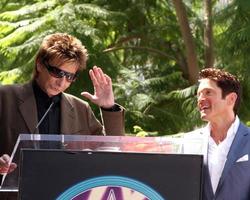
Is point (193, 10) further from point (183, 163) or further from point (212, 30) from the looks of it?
point (183, 163)

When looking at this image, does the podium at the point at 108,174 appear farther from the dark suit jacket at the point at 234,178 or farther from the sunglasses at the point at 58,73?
the sunglasses at the point at 58,73

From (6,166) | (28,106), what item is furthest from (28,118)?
(6,166)

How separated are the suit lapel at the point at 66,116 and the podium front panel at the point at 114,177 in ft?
2.52

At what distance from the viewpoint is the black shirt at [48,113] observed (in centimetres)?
312

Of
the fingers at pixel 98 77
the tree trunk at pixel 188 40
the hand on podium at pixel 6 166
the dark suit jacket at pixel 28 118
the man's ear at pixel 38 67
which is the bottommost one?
the hand on podium at pixel 6 166

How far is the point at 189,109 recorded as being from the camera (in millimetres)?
6848

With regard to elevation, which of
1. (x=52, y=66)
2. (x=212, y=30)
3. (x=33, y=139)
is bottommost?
(x=33, y=139)

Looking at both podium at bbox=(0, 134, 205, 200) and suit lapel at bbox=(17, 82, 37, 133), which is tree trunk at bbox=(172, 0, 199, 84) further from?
podium at bbox=(0, 134, 205, 200)

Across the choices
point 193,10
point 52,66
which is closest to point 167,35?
point 193,10

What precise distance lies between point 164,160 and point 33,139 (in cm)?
50

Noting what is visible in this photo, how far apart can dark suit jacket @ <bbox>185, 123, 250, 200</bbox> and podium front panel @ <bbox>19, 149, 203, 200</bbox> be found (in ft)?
1.26

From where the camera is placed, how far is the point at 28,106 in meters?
3.12

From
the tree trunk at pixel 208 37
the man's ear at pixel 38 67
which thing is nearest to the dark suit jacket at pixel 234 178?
the man's ear at pixel 38 67

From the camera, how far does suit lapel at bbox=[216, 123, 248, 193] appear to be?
2.86 meters
